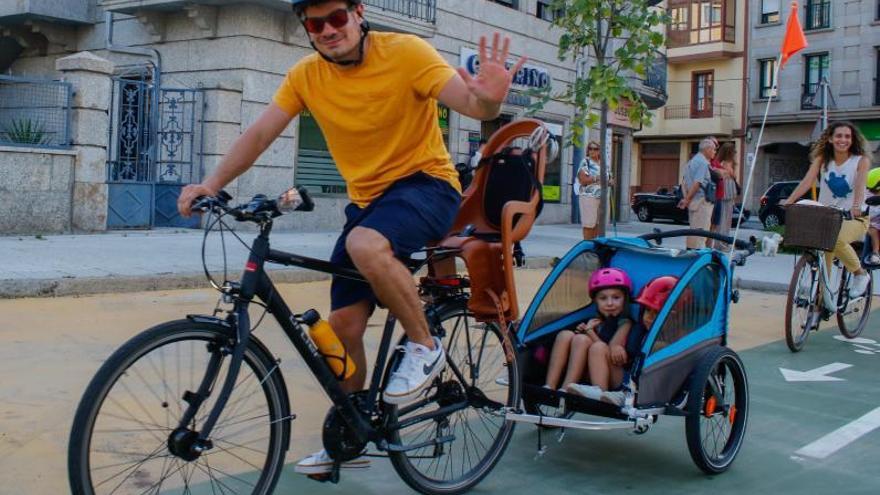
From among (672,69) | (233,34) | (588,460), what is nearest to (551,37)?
(233,34)

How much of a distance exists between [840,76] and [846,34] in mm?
1671

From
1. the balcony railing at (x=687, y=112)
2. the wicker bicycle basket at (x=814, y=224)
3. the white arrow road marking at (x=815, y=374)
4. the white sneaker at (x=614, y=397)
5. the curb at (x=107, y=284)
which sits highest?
the balcony railing at (x=687, y=112)

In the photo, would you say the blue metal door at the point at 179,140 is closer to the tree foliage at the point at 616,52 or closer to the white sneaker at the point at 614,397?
the tree foliage at the point at 616,52

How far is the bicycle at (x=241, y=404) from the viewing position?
2715 millimetres

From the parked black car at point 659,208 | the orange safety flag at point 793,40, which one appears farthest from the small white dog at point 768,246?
the parked black car at point 659,208

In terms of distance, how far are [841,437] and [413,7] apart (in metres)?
14.9

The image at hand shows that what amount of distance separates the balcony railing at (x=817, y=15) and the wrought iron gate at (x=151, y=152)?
104 ft

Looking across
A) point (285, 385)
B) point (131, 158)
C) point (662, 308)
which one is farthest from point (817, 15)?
point (285, 385)

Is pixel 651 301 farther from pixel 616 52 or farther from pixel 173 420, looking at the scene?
pixel 616 52

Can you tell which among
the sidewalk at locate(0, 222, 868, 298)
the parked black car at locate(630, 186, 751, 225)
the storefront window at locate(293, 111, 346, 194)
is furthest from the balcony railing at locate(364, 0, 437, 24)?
the parked black car at locate(630, 186, 751, 225)

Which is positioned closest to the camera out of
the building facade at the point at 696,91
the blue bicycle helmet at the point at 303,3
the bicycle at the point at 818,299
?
the blue bicycle helmet at the point at 303,3

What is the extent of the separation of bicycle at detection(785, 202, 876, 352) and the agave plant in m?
9.92

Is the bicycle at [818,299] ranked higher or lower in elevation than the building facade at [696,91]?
lower

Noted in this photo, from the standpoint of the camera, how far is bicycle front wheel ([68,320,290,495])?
8.70 ft
